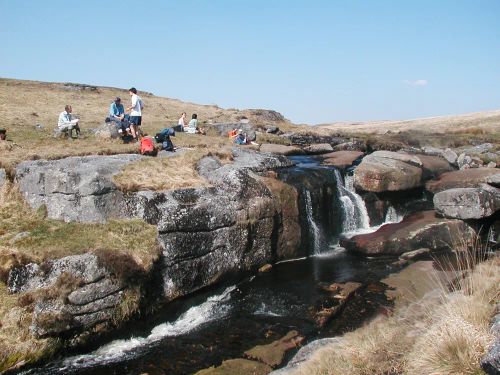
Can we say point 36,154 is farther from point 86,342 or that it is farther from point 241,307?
point 241,307

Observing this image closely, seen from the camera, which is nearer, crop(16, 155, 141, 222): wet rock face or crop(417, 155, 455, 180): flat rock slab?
crop(16, 155, 141, 222): wet rock face

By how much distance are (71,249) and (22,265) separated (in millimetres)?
1541

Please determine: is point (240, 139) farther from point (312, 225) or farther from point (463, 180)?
point (463, 180)

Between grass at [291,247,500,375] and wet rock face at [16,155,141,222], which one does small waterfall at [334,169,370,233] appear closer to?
wet rock face at [16,155,141,222]

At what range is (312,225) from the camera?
23781mm

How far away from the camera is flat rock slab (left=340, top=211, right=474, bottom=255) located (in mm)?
22000

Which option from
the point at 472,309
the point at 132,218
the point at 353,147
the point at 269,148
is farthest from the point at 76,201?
the point at 353,147

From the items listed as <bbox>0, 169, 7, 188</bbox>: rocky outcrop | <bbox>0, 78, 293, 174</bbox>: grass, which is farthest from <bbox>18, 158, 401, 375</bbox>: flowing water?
<bbox>0, 78, 293, 174</bbox>: grass

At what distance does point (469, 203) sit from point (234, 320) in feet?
47.5

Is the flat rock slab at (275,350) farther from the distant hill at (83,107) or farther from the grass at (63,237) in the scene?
the distant hill at (83,107)

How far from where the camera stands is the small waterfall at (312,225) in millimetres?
23516

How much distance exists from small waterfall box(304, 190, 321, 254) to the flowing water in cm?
94

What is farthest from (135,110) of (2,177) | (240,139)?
(240,139)

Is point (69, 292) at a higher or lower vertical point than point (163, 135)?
lower
